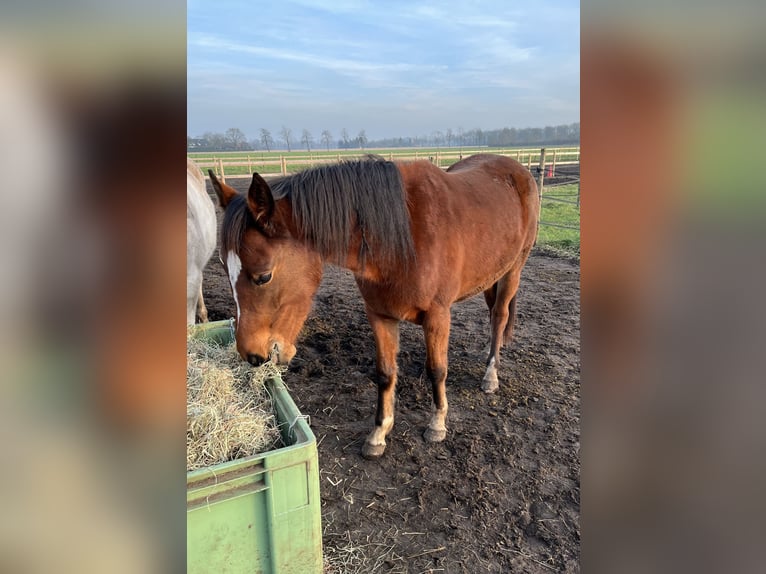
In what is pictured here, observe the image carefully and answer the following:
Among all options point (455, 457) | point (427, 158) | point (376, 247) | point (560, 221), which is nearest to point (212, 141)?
point (376, 247)

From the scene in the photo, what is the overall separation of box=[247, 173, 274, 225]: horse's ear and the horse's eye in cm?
25

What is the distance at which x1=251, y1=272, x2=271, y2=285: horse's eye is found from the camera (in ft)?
6.97

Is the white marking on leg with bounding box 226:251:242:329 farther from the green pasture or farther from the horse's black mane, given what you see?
the green pasture

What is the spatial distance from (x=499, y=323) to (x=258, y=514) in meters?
2.74

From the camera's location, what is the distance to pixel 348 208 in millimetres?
2312

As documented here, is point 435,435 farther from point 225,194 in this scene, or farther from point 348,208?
point 225,194

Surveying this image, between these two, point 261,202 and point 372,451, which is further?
point 372,451

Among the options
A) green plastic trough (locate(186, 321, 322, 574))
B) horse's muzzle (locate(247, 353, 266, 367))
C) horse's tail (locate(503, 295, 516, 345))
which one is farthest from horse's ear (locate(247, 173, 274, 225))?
horse's tail (locate(503, 295, 516, 345))

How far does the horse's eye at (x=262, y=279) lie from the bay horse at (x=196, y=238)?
1.39m

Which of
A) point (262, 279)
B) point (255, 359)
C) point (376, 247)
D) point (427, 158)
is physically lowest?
point (255, 359)

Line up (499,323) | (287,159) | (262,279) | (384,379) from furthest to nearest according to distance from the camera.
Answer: (287,159) < (499,323) < (384,379) < (262,279)

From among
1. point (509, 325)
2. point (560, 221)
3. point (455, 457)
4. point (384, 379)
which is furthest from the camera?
point (560, 221)

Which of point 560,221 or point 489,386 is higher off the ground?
point 560,221
